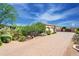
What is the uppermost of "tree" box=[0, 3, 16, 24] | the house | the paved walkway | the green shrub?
"tree" box=[0, 3, 16, 24]

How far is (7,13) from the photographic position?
2.06 meters

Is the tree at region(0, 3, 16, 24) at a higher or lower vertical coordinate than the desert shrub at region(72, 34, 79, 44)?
higher

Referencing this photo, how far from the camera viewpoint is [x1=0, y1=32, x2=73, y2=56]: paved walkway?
202cm

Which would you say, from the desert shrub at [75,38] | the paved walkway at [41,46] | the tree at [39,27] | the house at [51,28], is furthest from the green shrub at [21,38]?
the desert shrub at [75,38]

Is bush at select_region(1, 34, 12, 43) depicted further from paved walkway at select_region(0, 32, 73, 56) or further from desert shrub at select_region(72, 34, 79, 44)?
desert shrub at select_region(72, 34, 79, 44)

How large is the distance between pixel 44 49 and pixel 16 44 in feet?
0.95

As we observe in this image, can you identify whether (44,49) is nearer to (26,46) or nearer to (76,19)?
(26,46)

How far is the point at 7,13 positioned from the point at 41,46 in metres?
0.48

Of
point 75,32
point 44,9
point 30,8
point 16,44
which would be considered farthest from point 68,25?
point 16,44

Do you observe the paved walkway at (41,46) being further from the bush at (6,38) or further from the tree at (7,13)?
the tree at (7,13)

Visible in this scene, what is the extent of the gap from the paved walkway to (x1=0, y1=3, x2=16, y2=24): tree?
255 mm

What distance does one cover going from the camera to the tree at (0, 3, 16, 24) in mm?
2049

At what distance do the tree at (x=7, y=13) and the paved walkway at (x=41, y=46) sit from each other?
0.25 metres

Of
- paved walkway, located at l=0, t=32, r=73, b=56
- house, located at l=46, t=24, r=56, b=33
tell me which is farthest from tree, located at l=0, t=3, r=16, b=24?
house, located at l=46, t=24, r=56, b=33
